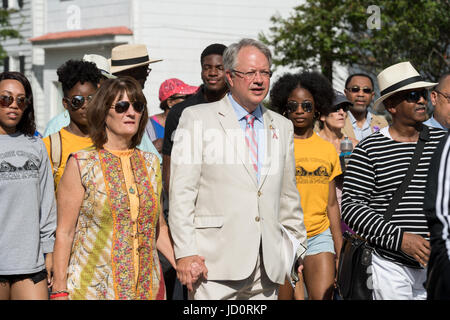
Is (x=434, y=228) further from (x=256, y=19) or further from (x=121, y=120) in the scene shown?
(x=256, y=19)

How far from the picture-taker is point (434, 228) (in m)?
3.29

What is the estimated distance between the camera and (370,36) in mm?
19156

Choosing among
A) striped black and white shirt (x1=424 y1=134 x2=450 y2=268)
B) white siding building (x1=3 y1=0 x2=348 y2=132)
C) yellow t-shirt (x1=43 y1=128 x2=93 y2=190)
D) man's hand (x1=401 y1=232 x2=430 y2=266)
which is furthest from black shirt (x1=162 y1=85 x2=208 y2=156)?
white siding building (x1=3 y1=0 x2=348 y2=132)

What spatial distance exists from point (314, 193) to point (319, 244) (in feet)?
1.48

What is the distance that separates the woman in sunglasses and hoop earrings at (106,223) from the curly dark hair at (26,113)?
0.69m

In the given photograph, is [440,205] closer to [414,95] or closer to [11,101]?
[414,95]

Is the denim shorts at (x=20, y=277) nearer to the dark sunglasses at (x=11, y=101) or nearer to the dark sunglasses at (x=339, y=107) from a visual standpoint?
the dark sunglasses at (x=11, y=101)

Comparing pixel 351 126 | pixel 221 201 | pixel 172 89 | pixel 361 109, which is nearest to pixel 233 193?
pixel 221 201

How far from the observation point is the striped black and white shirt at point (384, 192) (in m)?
5.27

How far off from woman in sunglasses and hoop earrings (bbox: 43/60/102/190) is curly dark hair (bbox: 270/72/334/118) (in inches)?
73.5

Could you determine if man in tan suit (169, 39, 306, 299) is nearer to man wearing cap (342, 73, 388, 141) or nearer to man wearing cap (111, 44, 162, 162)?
man wearing cap (111, 44, 162, 162)

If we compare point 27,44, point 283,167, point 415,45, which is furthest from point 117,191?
point 27,44
